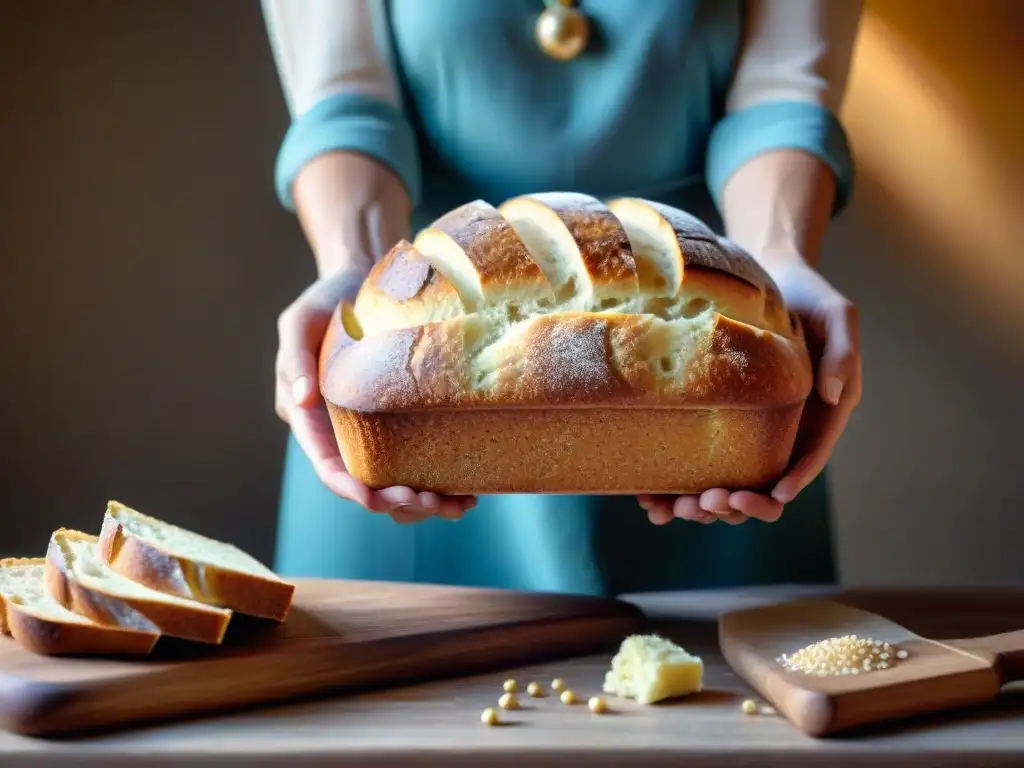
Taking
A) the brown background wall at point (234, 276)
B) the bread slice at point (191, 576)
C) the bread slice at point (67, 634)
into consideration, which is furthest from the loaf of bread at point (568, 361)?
the brown background wall at point (234, 276)

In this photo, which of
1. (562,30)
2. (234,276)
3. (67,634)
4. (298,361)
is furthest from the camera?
(234,276)

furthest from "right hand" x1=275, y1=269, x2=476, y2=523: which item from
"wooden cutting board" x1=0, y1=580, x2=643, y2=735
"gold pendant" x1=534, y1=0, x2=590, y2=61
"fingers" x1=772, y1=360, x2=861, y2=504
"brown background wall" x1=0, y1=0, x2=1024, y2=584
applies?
"brown background wall" x1=0, y1=0, x2=1024, y2=584

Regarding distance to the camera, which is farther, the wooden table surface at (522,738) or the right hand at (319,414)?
the right hand at (319,414)

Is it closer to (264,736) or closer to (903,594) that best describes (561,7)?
(903,594)

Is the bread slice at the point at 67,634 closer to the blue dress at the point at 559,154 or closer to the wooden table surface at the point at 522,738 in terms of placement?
the wooden table surface at the point at 522,738

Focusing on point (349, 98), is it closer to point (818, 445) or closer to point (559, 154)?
point (559, 154)

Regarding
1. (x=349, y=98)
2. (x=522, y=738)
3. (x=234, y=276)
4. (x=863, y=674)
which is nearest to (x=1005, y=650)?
(x=863, y=674)
